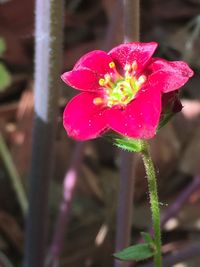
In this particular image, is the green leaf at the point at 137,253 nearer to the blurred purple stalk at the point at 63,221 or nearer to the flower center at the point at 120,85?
the flower center at the point at 120,85

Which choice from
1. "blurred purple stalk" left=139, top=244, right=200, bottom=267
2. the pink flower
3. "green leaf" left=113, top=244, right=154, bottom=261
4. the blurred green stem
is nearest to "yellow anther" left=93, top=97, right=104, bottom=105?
the pink flower

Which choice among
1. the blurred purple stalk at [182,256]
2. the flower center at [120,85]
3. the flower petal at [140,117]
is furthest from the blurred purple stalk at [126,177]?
the flower petal at [140,117]

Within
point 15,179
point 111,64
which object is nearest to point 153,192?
point 111,64

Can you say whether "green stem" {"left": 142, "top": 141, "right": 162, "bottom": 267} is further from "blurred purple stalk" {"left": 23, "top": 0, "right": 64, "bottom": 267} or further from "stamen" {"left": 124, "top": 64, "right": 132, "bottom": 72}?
"blurred purple stalk" {"left": 23, "top": 0, "right": 64, "bottom": 267}

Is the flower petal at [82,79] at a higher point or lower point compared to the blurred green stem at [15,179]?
higher

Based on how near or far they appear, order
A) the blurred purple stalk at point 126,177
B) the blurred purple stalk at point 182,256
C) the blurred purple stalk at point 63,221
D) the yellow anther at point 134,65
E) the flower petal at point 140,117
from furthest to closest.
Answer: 1. the blurred purple stalk at point 63,221
2. the blurred purple stalk at point 182,256
3. the blurred purple stalk at point 126,177
4. the yellow anther at point 134,65
5. the flower petal at point 140,117

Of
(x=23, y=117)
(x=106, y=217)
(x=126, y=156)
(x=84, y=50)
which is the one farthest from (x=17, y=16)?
(x=126, y=156)

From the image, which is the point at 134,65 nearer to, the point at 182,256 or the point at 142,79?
the point at 142,79
